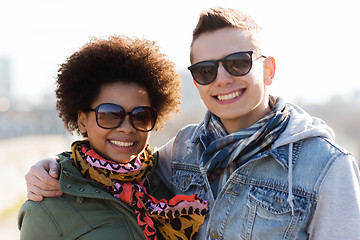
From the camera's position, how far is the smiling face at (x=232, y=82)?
93.4 inches

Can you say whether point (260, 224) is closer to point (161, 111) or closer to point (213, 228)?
point (213, 228)

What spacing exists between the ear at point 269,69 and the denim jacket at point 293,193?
9.6 inches

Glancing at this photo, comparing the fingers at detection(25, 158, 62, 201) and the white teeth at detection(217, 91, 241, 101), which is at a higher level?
the white teeth at detection(217, 91, 241, 101)

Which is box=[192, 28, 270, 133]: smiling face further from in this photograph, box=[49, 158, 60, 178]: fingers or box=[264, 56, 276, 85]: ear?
box=[49, 158, 60, 178]: fingers

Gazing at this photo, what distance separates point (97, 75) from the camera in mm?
2818

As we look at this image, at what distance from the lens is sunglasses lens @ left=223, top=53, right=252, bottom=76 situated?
7.65 ft

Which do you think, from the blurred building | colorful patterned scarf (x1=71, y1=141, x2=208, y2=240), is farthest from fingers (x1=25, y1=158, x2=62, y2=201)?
the blurred building

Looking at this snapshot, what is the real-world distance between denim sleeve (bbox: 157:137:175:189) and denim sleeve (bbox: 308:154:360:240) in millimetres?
1339

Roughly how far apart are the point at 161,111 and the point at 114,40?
0.75m

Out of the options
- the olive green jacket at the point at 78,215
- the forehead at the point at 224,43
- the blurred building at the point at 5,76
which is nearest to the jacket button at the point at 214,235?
the olive green jacket at the point at 78,215

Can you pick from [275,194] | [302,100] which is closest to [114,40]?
[275,194]

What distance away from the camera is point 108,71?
281cm

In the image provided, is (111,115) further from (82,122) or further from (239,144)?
(239,144)

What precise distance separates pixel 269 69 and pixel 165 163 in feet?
4.08
